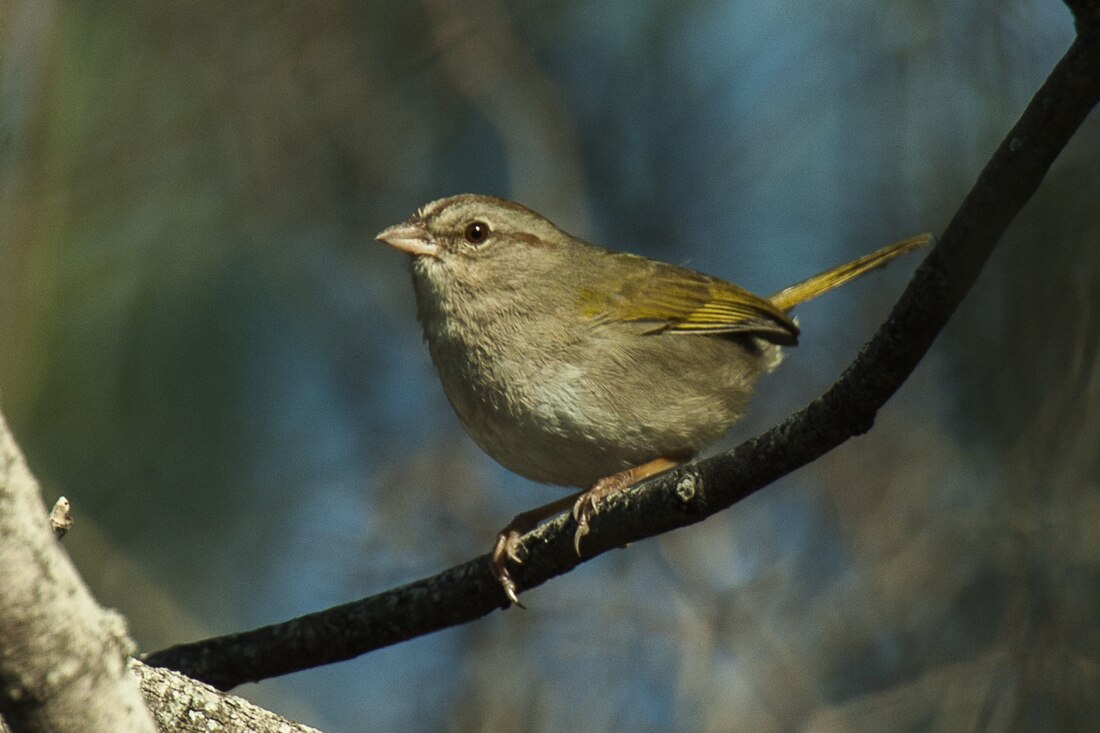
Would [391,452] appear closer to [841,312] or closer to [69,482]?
[69,482]

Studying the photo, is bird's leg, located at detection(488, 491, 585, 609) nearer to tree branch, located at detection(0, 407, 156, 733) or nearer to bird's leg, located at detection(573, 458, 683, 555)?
bird's leg, located at detection(573, 458, 683, 555)

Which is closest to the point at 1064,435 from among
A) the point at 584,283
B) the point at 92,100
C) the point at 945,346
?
the point at 945,346

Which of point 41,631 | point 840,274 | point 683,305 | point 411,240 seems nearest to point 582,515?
point 683,305

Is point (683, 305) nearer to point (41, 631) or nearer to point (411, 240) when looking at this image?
point (411, 240)

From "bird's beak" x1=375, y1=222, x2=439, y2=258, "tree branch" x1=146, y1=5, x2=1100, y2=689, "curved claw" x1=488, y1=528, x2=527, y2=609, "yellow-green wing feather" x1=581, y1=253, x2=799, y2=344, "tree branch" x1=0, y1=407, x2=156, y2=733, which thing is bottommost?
"tree branch" x1=0, y1=407, x2=156, y2=733

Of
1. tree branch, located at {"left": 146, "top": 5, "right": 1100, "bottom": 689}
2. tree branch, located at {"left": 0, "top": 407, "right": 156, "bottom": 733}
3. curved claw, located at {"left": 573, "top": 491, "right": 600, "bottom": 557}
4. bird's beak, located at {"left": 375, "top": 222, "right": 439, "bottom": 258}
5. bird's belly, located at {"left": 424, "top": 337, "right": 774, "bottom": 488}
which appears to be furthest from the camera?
bird's beak, located at {"left": 375, "top": 222, "right": 439, "bottom": 258}

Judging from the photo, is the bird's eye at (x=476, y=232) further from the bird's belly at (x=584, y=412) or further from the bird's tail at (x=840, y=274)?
the bird's tail at (x=840, y=274)

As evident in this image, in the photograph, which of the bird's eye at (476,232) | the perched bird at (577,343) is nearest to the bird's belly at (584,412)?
the perched bird at (577,343)

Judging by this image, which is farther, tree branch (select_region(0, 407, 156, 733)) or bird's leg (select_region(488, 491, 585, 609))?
bird's leg (select_region(488, 491, 585, 609))

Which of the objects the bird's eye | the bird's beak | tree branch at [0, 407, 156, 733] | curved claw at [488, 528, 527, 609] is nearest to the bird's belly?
curved claw at [488, 528, 527, 609]
